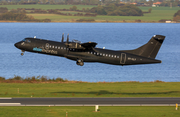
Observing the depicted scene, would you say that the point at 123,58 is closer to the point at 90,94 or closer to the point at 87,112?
the point at 90,94

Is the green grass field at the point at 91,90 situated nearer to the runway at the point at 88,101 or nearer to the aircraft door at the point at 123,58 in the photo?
the runway at the point at 88,101

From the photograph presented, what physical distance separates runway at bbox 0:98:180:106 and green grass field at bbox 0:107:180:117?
3.01 m

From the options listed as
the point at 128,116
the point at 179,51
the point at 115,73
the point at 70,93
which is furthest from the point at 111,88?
the point at 179,51

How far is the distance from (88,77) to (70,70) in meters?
15.5

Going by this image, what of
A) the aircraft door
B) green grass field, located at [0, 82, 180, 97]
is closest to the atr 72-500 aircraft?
the aircraft door

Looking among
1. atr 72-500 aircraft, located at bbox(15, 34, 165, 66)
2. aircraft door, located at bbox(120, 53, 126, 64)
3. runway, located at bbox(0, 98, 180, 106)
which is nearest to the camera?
atr 72-500 aircraft, located at bbox(15, 34, 165, 66)

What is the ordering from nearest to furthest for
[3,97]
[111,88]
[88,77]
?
1. [3,97]
2. [111,88]
3. [88,77]

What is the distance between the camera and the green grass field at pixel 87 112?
46.3 m

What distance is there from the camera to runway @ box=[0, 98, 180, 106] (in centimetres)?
5375

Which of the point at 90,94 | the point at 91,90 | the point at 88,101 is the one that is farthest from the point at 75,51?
the point at 91,90

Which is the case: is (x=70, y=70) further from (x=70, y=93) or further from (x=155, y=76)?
(x=70, y=93)

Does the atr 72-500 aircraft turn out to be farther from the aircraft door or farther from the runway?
the runway

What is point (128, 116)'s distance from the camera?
4553 cm

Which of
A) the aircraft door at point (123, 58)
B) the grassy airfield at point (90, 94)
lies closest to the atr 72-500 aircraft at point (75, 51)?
the aircraft door at point (123, 58)
